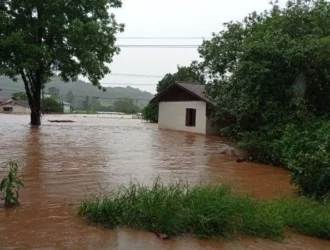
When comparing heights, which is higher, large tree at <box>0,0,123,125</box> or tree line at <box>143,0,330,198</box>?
large tree at <box>0,0,123,125</box>

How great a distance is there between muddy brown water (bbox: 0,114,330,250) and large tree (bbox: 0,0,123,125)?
681 centimetres

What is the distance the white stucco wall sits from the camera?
26.2 m

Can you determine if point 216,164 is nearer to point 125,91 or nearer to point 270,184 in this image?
point 270,184

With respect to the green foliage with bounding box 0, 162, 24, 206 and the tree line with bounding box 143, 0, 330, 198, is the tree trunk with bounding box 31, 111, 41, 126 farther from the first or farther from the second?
the green foliage with bounding box 0, 162, 24, 206

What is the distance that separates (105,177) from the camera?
8.90 meters

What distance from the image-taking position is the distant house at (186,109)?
2589cm

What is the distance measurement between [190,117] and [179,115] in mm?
1296

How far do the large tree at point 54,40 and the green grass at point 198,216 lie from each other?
15925 millimetres

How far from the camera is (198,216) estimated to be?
196 inches

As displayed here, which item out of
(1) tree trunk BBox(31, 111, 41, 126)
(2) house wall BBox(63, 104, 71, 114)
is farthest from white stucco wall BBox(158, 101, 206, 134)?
(2) house wall BBox(63, 104, 71, 114)

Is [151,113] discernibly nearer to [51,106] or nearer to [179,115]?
[179,115]

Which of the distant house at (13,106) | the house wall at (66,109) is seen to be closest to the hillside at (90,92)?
the house wall at (66,109)

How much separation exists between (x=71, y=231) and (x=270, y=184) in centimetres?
585

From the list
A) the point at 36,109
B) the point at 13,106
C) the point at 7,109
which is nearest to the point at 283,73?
the point at 36,109
